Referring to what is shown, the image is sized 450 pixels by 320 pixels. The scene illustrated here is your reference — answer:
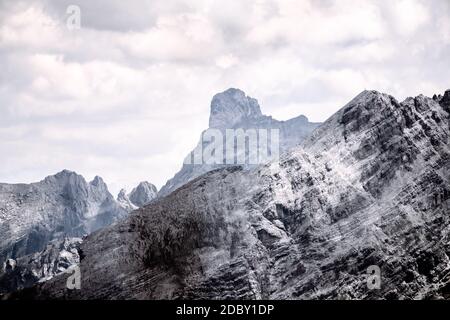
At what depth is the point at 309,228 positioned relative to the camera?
171000 millimetres

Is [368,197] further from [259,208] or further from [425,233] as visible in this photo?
[259,208]

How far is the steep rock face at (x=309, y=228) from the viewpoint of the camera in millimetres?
160875

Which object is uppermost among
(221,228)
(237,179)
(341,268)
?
(237,179)

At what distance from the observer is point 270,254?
169 metres

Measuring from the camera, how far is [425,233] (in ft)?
550

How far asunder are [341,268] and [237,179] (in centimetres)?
4227

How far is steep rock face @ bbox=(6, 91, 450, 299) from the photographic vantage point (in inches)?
6334

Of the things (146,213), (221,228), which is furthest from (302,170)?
(146,213)
